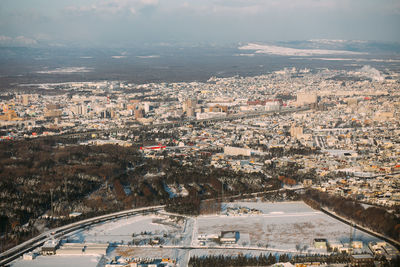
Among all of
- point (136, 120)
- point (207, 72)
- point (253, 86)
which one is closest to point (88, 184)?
point (136, 120)

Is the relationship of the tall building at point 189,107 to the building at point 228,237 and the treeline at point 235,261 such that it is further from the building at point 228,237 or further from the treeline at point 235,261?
the treeline at point 235,261

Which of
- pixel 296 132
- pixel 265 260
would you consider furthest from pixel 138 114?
pixel 265 260

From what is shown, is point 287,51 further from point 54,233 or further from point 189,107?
point 54,233

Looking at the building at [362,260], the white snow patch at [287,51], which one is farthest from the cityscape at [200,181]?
the white snow patch at [287,51]

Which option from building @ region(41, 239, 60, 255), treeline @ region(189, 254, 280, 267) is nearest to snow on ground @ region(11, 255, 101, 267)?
building @ region(41, 239, 60, 255)

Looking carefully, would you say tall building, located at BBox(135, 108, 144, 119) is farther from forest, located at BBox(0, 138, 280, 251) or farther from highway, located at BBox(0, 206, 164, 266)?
highway, located at BBox(0, 206, 164, 266)

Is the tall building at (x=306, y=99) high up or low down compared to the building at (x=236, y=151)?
up
